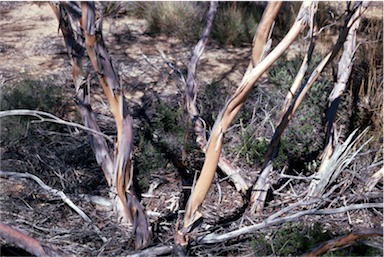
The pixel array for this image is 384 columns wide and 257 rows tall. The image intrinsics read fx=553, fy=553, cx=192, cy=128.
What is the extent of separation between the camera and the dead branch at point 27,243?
267cm

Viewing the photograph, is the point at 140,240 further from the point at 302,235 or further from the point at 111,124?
the point at 111,124

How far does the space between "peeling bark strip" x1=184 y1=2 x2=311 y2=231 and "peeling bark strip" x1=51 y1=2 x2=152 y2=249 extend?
0.31 metres

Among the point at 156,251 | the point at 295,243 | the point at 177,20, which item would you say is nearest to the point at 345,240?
the point at 295,243

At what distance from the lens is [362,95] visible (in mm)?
4652

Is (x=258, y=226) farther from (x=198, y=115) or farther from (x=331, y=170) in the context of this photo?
(x=198, y=115)

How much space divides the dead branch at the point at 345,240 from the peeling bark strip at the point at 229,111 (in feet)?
2.04

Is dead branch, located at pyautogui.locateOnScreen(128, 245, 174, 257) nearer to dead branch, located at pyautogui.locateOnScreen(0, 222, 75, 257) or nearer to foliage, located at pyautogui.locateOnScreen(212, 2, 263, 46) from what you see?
dead branch, located at pyautogui.locateOnScreen(0, 222, 75, 257)

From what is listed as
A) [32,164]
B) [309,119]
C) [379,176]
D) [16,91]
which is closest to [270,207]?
[379,176]

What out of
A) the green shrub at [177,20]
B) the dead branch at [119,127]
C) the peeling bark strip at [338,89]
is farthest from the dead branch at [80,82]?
the green shrub at [177,20]

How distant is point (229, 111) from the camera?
267cm

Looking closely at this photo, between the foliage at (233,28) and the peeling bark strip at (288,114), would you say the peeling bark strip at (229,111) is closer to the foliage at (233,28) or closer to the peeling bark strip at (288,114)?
the peeling bark strip at (288,114)

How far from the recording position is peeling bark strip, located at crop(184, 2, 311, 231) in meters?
2.57

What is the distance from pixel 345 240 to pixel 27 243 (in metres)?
1.54

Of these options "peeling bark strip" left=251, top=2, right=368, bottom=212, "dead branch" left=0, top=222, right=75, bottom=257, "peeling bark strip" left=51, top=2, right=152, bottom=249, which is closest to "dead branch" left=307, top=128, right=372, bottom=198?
"peeling bark strip" left=251, top=2, right=368, bottom=212
